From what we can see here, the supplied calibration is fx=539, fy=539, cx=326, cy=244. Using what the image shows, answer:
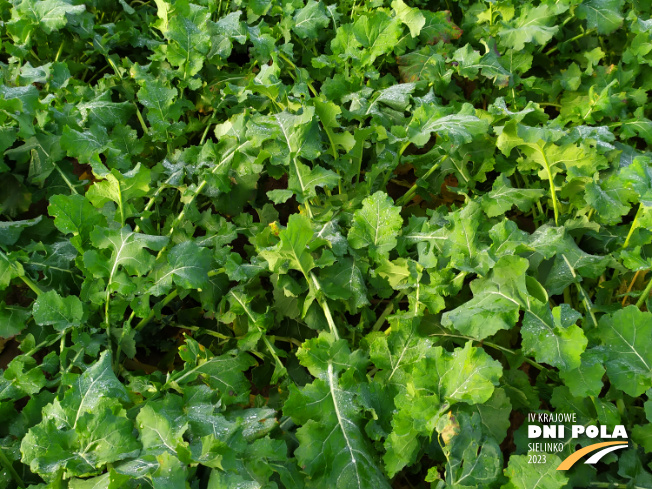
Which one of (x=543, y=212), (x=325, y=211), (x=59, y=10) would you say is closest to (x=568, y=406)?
(x=543, y=212)

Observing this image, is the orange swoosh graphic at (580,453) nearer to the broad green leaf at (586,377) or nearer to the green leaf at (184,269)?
the broad green leaf at (586,377)

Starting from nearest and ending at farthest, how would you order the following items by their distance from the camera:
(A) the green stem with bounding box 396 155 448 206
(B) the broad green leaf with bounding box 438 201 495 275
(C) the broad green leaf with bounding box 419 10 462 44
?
(B) the broad green leaf with bounding box 438 201 495 275 < (A) the green stem with bounding box 396 155 448 206 < (C) the broad green leaf with bounding box 419 10 462 44

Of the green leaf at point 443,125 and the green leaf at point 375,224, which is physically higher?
the green leaf at point 443,125

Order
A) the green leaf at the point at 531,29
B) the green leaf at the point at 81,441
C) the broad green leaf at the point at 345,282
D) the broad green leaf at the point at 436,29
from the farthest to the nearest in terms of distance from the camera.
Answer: the broad green leaf at the point at 436,29 < the green leaf at the point at 531,29 < the broad green leaf at the point at 345,282 < the green leaf at the point at 81,441

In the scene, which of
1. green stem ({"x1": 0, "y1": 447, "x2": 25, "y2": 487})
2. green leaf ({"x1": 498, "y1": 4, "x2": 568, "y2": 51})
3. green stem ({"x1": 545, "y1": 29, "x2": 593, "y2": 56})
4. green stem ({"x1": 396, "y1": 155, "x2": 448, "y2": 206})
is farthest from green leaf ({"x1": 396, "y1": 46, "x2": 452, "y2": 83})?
green stem ({"x1": 0, "y1": 447, "x2": 25, "y2": 487})

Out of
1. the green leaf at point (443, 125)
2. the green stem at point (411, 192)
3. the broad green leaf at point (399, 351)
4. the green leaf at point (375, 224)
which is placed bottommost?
the broad green leaf at point (399, 351)

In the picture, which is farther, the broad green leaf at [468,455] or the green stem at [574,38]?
the green stem at [574,38]

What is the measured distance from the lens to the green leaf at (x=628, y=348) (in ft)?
5.50

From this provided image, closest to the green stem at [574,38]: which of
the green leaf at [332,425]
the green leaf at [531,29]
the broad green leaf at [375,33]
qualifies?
the green leaf at [531,29]

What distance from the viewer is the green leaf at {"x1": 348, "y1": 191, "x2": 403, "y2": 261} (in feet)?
6.50

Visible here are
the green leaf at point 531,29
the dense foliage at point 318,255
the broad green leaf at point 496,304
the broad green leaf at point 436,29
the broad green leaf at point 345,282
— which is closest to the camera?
the dense foliage at point 318,255

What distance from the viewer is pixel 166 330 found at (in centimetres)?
226

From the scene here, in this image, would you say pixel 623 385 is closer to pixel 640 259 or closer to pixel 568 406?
pixel 568 406
